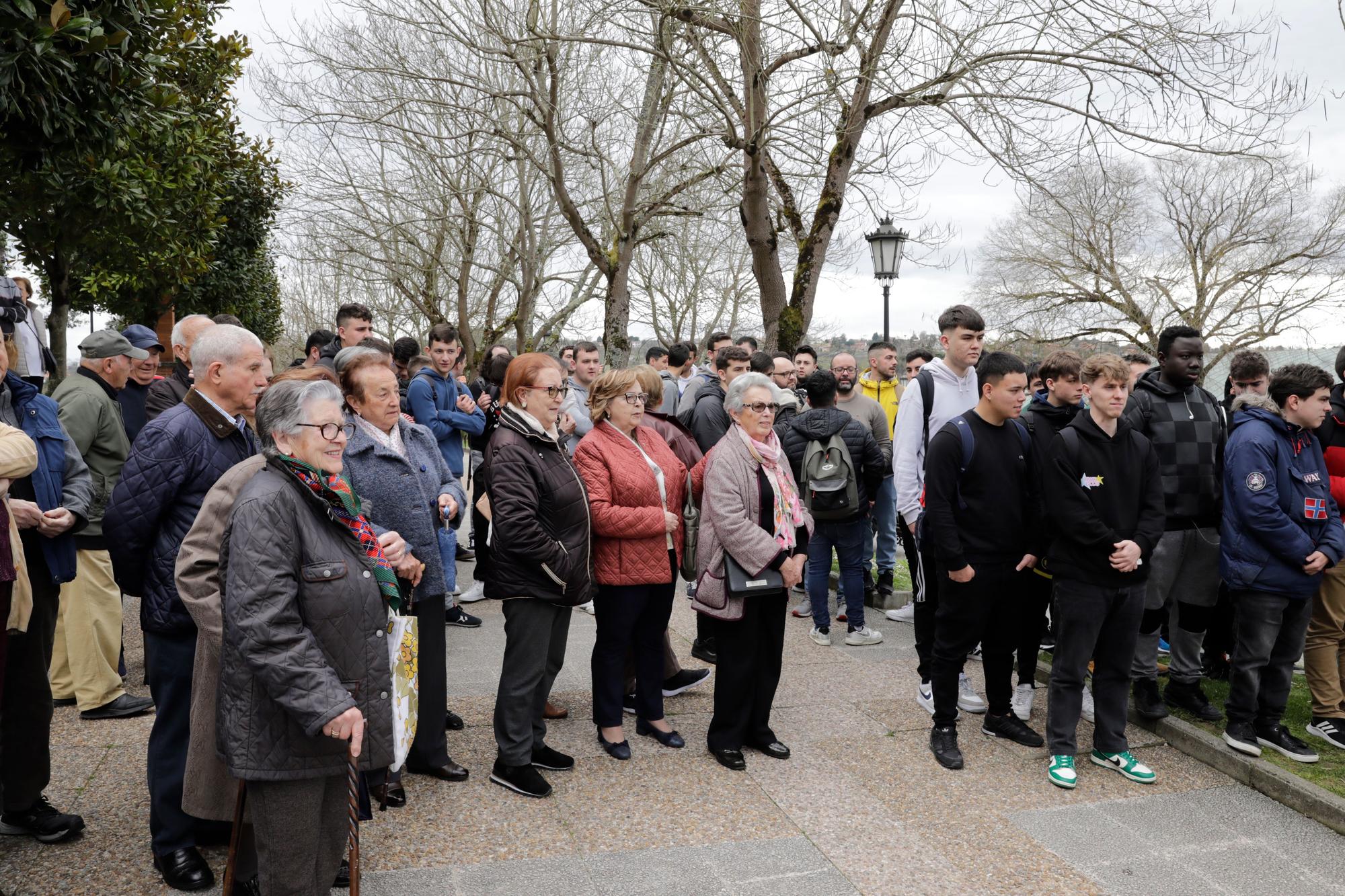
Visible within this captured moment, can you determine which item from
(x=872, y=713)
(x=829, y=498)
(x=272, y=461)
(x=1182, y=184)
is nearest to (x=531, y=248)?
(x=829, y=498)

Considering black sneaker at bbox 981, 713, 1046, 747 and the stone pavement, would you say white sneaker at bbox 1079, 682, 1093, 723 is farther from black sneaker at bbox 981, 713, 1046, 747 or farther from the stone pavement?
black sneaker at bbox 981, 713, 1046, 747

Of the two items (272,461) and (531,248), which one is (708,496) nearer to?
(272,461)

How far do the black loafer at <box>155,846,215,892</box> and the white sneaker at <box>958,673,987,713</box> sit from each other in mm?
4004

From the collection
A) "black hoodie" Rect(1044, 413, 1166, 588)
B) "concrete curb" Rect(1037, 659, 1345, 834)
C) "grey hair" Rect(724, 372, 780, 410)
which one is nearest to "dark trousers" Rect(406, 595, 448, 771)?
"grey hair" Rect(724, 372, 780, 410)

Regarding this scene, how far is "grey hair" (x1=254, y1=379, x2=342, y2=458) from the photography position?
288 cm

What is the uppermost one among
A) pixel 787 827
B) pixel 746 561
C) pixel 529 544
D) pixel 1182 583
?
pixel 529 544

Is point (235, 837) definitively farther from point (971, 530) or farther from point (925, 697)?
point (925, 697)

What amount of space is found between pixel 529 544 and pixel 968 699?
9.89ft

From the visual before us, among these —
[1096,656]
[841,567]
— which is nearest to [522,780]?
[1096,656]

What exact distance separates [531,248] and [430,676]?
18.4 m

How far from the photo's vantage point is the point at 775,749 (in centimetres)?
484

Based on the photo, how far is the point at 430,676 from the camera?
14.6 ft

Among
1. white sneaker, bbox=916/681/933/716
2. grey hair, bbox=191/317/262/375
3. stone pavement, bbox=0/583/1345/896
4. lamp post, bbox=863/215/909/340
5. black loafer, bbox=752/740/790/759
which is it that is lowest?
stone pavement, bbox=0/583/1345/896

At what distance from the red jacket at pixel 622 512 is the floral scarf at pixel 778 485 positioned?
21.1 inches
